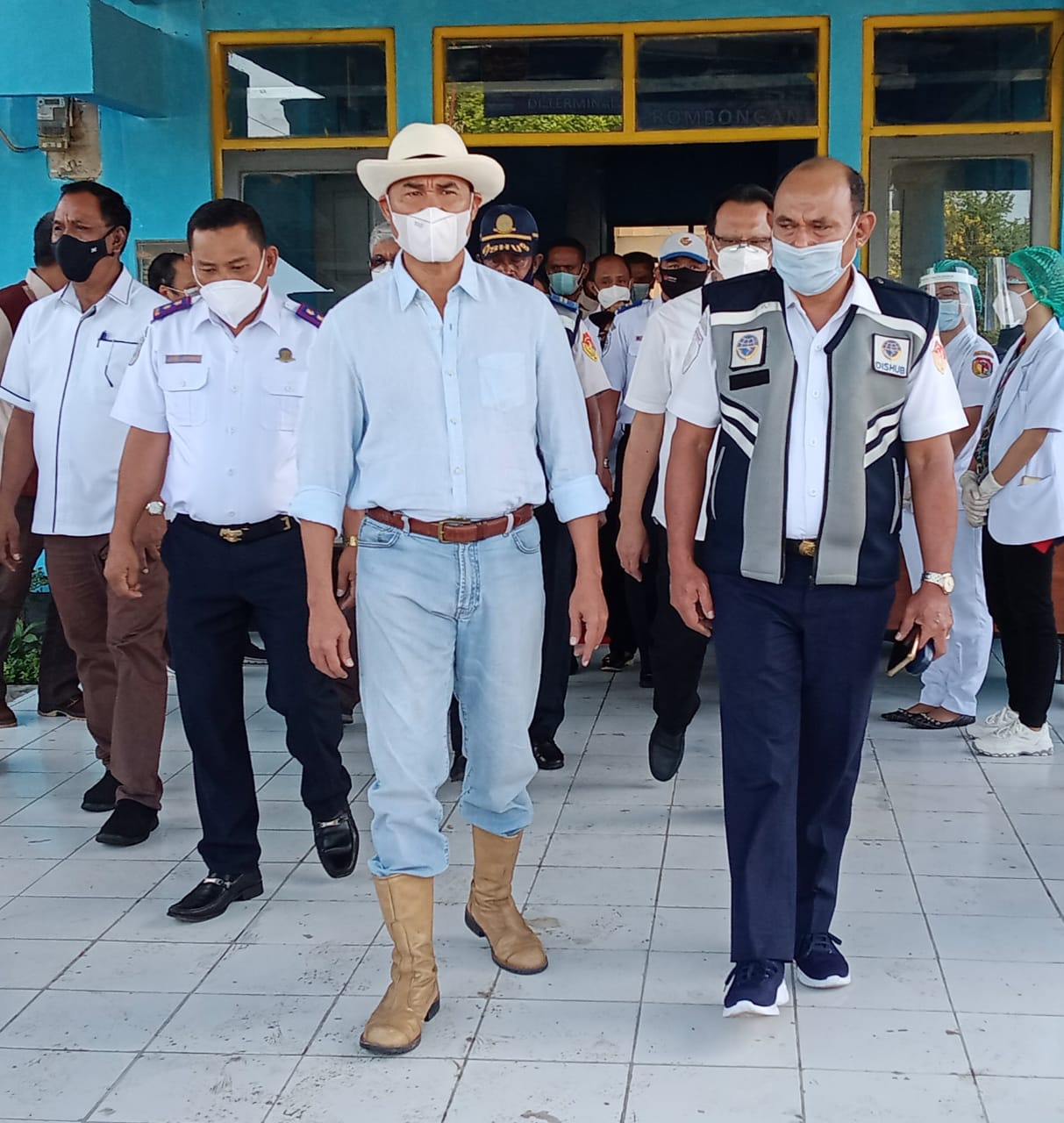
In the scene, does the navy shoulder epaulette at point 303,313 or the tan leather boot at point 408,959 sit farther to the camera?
the navy shoulder epaulette at point 303,313

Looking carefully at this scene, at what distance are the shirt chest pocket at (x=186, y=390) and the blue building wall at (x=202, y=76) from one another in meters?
3.57

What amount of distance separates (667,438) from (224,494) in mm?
1337

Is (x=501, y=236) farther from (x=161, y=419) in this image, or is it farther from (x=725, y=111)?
(x=725, y=111)

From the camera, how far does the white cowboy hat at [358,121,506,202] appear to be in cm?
299

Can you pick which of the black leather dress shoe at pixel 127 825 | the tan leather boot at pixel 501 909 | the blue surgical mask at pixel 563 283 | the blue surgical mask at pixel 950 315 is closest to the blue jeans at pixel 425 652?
the tan leather boot at pixel 501 909

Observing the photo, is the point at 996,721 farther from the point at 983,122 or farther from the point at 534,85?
the point at 534,85

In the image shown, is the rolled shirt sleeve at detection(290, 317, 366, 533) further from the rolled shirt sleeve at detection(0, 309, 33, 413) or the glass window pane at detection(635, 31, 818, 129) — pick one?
the glass window pane at detection(635, 31, 818, 129)

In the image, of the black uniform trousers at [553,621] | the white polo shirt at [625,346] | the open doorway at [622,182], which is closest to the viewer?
the black uniform trousers at [553,621]

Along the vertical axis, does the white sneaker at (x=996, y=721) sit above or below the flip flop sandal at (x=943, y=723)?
above

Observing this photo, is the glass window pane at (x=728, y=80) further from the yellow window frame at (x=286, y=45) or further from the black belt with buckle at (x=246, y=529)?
the black belt with buckle at (x=246, y=529)

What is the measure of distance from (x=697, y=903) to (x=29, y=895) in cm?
179

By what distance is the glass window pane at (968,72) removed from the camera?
688 cm

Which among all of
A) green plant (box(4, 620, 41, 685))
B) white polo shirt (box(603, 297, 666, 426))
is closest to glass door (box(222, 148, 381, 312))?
white polo shirt (box(603, 297, 666, 426))

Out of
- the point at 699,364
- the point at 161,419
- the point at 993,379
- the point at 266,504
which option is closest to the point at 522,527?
the point at 699,364
